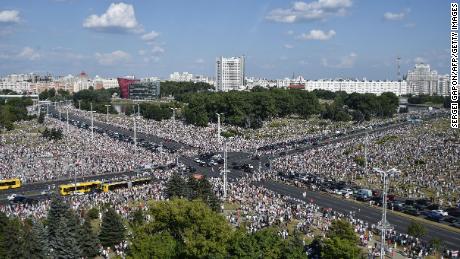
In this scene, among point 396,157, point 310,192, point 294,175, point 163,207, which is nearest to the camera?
point 163,207

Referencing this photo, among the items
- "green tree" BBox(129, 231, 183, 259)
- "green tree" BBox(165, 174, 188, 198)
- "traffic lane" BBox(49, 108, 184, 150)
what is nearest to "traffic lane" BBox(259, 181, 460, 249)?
"green tree" BBox(165, 174, 188, 198)

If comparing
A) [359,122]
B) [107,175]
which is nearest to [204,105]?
[359,122]

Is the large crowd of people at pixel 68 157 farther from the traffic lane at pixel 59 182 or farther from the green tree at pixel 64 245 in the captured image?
the green tree at pixel 64 245

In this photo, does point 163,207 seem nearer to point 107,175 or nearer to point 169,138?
point 107,175

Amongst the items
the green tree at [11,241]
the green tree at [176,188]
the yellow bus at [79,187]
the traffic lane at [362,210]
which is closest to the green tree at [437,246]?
the traffic lane at [362,210]

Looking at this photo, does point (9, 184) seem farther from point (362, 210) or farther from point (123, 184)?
point (362, 210)
